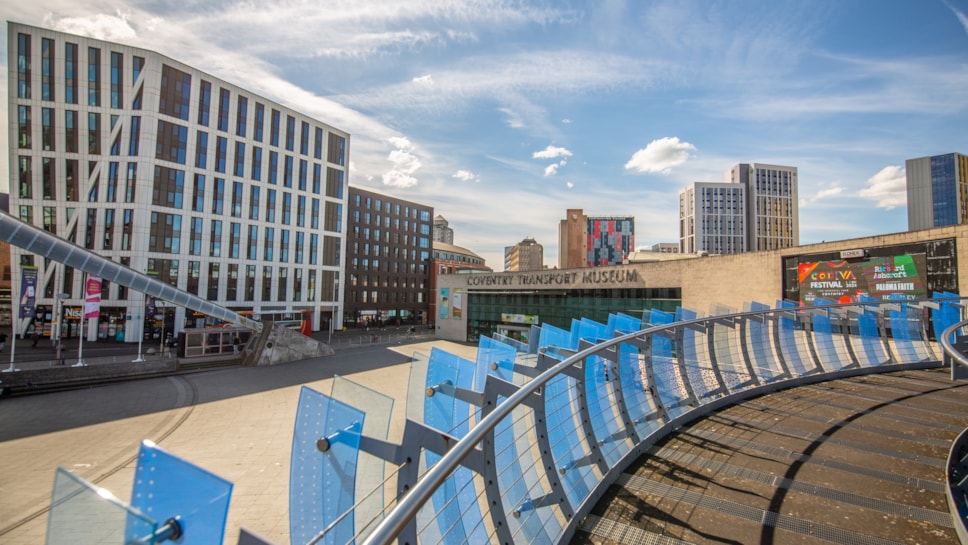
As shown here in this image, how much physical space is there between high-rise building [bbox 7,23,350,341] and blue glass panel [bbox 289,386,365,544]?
43999 mm

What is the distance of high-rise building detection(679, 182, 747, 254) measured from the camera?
11519 cm

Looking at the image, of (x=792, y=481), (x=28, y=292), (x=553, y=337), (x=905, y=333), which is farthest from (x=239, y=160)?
(x=792, y=481)

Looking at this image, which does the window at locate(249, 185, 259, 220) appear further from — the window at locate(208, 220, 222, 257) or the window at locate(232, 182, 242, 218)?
the window at locate(208, 220, 222, 257)

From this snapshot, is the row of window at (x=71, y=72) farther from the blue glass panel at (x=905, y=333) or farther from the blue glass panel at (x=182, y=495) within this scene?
the blue glass panel at (x=905, y=333)

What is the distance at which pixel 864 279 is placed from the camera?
1981 centimetres

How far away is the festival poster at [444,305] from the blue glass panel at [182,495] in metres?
43.7

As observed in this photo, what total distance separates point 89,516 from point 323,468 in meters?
1.13

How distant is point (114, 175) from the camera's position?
3816 cm

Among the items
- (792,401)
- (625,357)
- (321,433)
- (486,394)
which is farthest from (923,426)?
(321,433)

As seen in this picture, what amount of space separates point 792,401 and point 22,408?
25.0 meters

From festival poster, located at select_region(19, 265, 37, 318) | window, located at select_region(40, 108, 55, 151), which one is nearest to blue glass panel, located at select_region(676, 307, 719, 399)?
festival poster, located at select_region(19, 265, 37, 318)

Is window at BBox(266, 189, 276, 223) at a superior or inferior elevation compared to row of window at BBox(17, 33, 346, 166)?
inferior

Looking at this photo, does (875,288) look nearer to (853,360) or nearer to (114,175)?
(853,360)

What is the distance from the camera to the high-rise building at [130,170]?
3731cm
